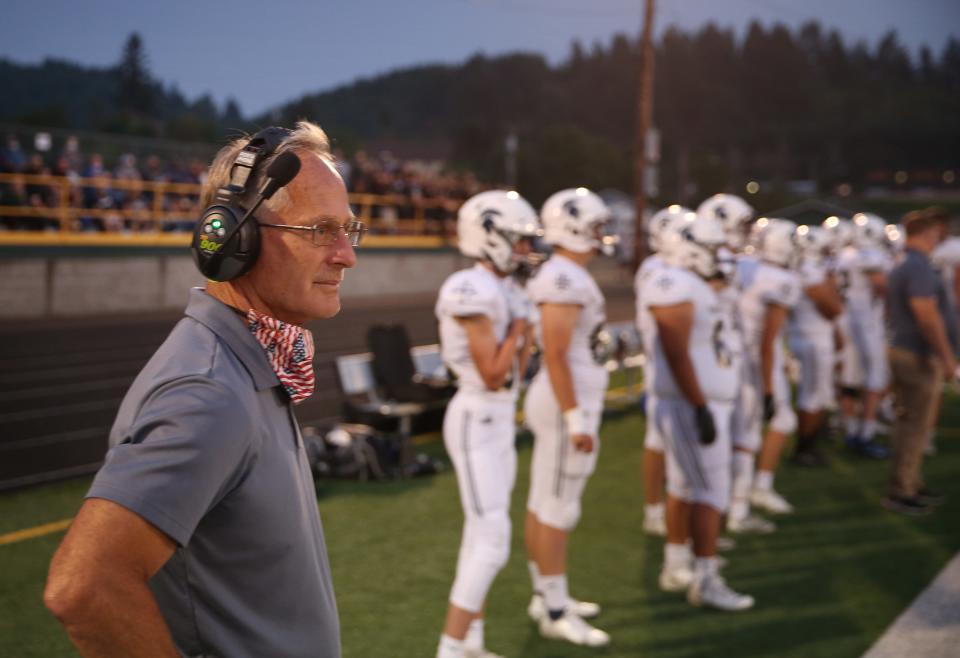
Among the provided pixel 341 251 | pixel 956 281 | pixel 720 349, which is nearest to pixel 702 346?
pixel 720 349

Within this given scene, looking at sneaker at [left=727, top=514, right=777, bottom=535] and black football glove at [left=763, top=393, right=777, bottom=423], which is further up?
black football glove at [left=763, top=393, right=777, bottom=423]

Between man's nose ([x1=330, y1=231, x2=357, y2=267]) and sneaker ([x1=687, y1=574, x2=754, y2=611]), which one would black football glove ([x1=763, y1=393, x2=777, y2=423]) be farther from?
man's nose ([x1=330, y1=231, x2=357, y2=267])

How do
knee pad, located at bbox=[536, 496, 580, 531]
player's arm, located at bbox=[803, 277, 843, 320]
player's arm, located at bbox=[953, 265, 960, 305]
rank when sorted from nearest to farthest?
1. knee pad, located at bbox=[536, 496, 580, 531]
2. player's arm, located at bbox=[803, 277, 843, 320]
3. player's arm, located at bbox=[953, 265, 960, 305]

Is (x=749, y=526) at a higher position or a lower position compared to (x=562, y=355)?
lower

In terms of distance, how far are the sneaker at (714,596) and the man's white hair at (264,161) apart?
173 inches

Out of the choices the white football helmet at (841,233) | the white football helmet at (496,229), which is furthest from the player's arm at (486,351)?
the white football helmet at (841,233)

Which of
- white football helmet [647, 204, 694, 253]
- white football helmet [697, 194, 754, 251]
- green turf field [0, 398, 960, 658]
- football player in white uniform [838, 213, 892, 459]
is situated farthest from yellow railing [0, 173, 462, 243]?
white football helmet [647, 204, 694, 253]

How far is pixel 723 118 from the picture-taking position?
449 ft

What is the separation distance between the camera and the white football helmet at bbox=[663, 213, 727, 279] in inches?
219

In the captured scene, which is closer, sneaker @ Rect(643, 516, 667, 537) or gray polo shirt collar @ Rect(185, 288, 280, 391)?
gray polo shirt collar @ Rect(185, 288, 280, 391)

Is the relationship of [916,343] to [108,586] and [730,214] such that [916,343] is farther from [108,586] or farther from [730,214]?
[108,586]

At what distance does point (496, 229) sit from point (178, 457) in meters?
3.38

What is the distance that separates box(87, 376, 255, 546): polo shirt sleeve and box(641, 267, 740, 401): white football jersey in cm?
405

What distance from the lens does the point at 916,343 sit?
24.5 feet
